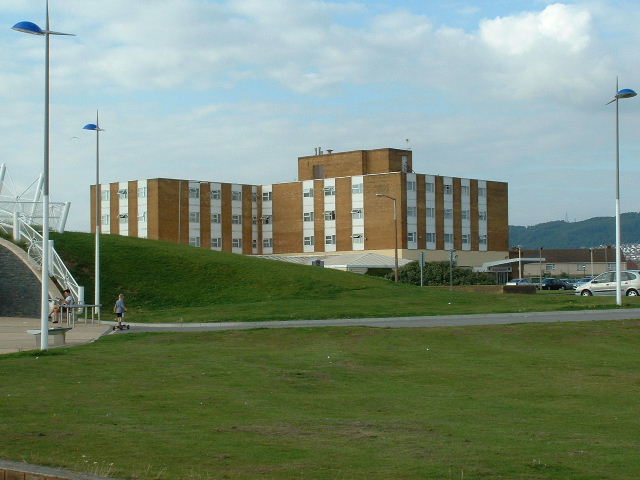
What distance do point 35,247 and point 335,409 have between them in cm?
3621

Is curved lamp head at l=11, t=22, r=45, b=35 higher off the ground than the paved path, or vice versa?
curved lamp head at l=11, t=22, r=45, b=35

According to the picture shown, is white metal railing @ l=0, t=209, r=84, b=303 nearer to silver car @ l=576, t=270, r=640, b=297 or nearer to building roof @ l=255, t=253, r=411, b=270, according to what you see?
silver car @ l=576, t=270, r=640, b=297

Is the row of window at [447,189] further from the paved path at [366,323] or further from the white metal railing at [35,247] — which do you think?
the paved path at [366,323]

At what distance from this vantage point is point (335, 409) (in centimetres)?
1409

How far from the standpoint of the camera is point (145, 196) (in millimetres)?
105688

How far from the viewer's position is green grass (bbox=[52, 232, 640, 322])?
39.8m

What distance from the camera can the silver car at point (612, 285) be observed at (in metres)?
51.9

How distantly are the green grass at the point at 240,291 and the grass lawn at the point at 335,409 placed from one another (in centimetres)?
1422

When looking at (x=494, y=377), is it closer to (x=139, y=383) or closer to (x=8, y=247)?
(x=139, y=383)

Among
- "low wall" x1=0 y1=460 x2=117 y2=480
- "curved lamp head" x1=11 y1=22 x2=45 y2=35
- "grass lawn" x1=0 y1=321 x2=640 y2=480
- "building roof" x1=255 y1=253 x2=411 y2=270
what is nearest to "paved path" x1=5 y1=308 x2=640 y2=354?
"grass lawn" x1=0 y1=321 x2=640 y2=480

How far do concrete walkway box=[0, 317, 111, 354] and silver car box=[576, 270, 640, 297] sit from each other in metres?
29.0

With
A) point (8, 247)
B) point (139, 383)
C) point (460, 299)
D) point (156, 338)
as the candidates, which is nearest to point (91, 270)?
point (8, 247)

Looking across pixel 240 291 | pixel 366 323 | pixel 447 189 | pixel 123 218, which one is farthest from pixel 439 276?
pixel 366 323

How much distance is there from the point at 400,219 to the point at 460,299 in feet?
178
